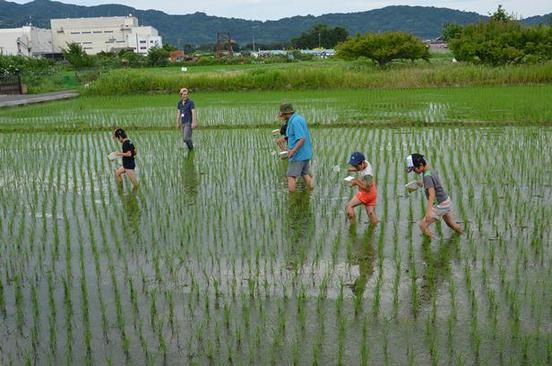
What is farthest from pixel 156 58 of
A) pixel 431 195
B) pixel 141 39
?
pixel 431 195

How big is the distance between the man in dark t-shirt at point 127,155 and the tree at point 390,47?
26.4 meters

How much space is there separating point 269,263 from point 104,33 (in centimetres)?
11158

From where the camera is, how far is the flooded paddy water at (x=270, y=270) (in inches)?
154

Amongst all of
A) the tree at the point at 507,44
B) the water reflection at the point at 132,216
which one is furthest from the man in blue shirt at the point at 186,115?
the tree at the point at 507,44

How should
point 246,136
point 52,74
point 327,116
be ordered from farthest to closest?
1. point 52,74
2. point 327,116
3. point 246,136

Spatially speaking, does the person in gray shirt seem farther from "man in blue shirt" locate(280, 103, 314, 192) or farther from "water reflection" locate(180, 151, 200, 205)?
"water reflection" locate(180, 151, 200, 205)

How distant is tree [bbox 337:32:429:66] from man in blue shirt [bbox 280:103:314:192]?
86.9ft

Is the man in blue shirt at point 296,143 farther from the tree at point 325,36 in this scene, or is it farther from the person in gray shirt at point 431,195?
the tree at point 325,36

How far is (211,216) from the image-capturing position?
6996 millimetres

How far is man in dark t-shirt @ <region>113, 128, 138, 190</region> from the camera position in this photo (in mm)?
7977

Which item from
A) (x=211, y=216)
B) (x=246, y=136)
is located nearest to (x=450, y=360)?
(x=211, y=216)

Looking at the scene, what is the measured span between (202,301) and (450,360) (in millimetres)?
1781

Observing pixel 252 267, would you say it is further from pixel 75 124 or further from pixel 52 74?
pixel 52 74

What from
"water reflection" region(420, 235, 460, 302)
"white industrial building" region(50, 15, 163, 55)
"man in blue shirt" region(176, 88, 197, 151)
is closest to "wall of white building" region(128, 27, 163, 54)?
"white industrial building" region(50, 15, 163, 55)
